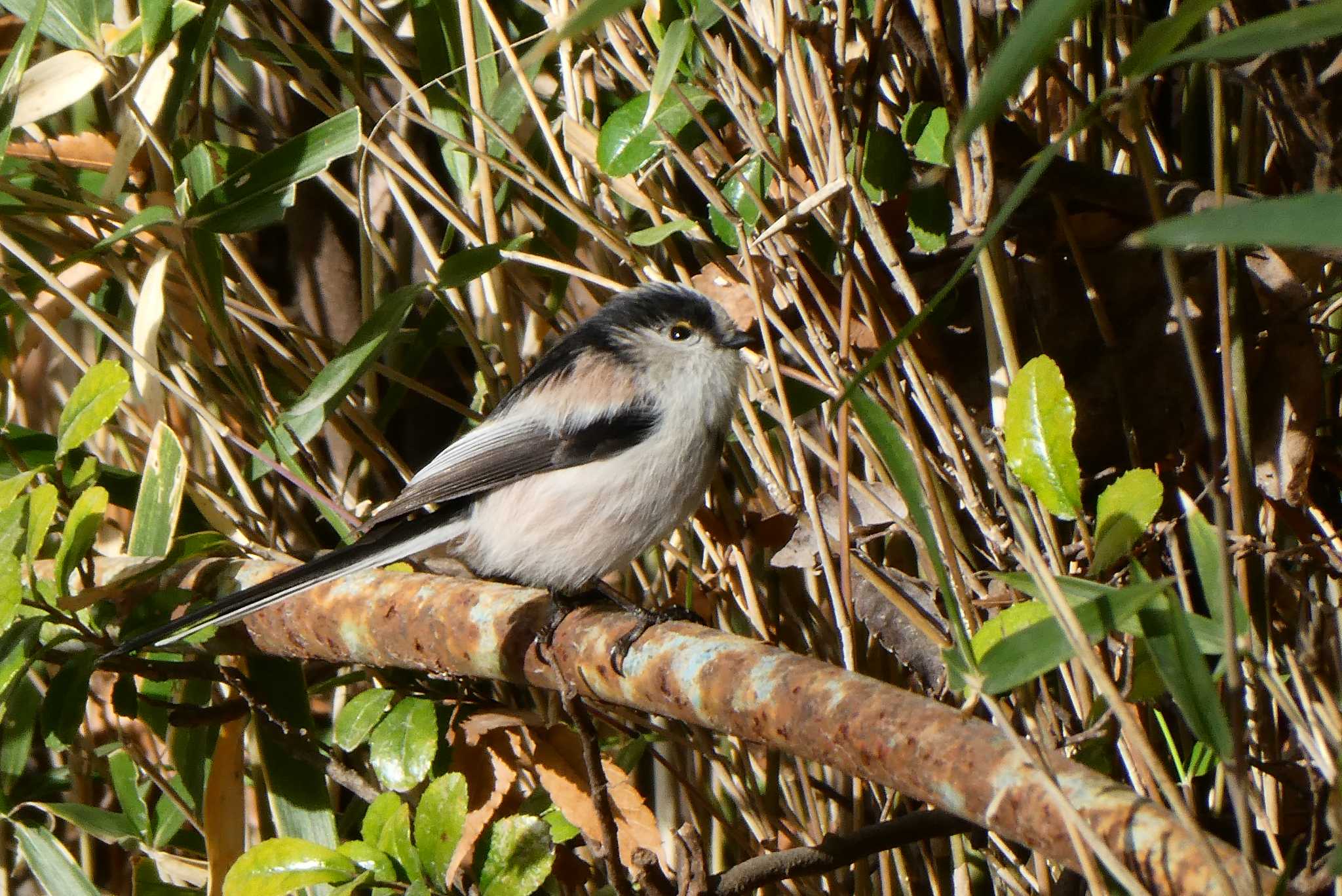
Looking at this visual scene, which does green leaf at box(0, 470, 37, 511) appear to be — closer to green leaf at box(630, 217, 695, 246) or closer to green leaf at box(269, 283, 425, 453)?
green leaf at box(269, 283, 425, 453)

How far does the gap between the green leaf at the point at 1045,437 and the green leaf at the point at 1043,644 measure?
32 centimetres

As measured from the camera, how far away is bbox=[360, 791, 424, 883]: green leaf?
4.75ft

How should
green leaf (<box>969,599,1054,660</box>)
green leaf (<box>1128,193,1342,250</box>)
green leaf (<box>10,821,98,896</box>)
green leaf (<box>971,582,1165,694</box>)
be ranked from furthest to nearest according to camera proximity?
green leaf (<box>10,821,98,896</box>) < green leaf (<box>969,599,1054,660</box>) < green leaf (<box>971,582,1165,694</box>) < green leaf (<box>1128,193,1342,250</box>)

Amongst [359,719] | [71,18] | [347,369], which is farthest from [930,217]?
[71,18]

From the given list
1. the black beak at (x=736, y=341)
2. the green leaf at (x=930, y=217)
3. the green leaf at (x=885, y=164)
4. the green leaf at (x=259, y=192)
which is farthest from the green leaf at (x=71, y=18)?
the green leaf at (x=930, y=217)

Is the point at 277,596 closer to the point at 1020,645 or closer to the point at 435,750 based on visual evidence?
the point at 435,750

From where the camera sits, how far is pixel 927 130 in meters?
1.68

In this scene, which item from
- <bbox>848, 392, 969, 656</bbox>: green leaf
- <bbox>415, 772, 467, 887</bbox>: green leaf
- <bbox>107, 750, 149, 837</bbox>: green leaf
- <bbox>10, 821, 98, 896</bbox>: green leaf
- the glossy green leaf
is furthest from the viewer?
<bbox>107, 750, 149, 837</bbox>: green leaf

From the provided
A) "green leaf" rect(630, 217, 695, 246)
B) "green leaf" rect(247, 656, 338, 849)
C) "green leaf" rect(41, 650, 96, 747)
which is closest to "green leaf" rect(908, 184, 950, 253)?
"green leaf" rect(630, 217, 695, 246)

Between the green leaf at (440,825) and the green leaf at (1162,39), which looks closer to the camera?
the green leaf at (1162,39)

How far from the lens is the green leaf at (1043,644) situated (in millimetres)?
934

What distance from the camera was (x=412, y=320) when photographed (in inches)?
102

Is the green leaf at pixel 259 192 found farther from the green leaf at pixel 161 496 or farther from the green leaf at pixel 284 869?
the green leaf at pixel 284 869

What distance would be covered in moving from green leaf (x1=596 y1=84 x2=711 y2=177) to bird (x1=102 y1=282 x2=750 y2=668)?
349mm
